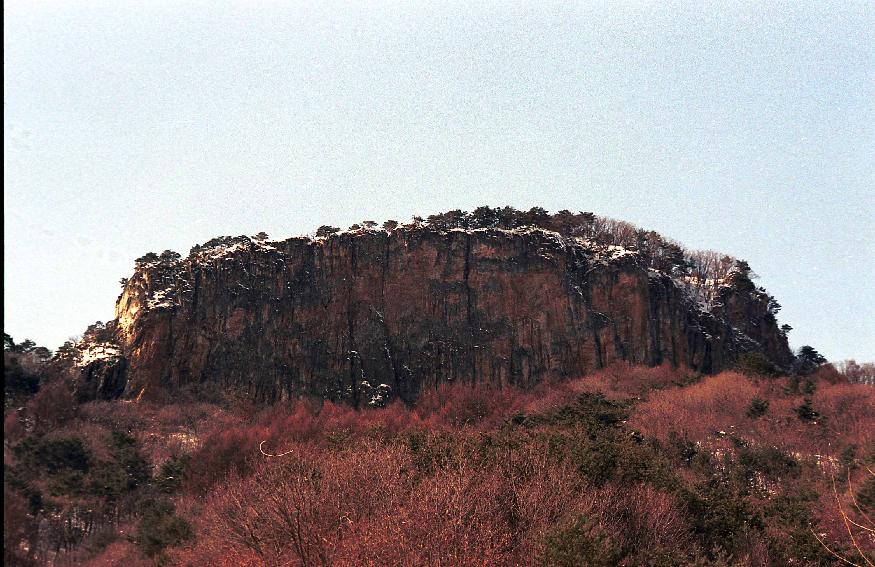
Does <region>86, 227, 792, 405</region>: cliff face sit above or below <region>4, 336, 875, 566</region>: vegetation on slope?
above

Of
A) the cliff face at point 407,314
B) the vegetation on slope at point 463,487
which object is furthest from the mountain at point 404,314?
the vegetation on slope at point 463,487

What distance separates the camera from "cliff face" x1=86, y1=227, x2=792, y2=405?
72.6m

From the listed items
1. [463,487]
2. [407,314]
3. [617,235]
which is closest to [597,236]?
[617,235]

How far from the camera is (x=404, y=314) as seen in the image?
77.3 meters

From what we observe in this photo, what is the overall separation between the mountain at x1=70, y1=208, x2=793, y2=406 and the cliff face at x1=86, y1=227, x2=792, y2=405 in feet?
0.46

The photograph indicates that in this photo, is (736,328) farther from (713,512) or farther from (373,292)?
(713,512)

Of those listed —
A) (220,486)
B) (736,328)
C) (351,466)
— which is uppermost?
(736,328)

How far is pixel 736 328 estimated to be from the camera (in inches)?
3270

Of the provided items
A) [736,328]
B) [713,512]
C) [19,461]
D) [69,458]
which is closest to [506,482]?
[713,512]

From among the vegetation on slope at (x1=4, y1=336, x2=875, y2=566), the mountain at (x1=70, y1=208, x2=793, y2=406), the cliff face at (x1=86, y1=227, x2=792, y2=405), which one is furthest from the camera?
the cliff face at (x1=86, y1=227, x2=792, y2=405)

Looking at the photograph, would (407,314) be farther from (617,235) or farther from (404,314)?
(617,235)

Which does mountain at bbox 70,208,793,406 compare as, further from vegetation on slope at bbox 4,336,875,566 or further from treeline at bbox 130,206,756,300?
vegetation on slope at bbox 4,336,875,566

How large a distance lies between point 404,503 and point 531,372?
52672 mm

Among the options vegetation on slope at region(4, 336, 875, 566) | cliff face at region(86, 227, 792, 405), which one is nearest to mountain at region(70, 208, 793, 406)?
cliff face at region(86, 227, 792, 405)
